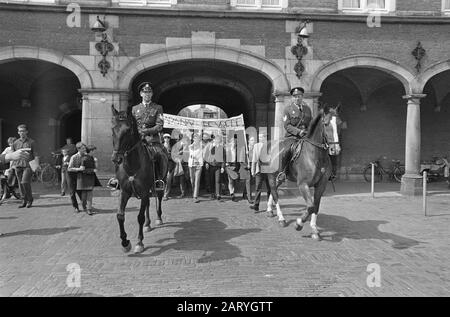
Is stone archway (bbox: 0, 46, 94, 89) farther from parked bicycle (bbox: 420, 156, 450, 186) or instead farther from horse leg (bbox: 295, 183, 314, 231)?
parked bicycle (bbox: 420, 156, 450, 186)

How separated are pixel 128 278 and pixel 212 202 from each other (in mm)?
→ 5906

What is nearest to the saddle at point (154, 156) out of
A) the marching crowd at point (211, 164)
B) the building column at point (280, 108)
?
the marching crowd at point (211, 164)

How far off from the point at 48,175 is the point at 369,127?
1366 centimetres

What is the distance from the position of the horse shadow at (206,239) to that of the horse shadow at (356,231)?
4.65 feet

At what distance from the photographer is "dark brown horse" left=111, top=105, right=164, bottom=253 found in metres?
5.15

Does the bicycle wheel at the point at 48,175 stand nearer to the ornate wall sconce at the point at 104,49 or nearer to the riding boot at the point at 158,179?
the ornate wall sconce at the point at 104,49

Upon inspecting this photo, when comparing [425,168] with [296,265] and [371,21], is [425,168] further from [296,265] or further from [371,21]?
[296,265]

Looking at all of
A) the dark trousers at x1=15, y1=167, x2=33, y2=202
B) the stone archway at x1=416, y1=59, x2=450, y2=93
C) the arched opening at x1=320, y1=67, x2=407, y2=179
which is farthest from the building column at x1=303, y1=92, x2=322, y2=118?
the dark trousers at x1=15, y1=167, x2=33, y2=202

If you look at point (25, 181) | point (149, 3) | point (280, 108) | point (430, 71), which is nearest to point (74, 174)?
point (25, 181)

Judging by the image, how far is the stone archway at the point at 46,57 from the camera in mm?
10812

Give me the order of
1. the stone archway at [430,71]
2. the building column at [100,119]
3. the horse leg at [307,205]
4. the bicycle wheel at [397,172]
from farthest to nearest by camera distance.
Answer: the bicycle wheel at [397,172] < the stone archway at [430,71] < the building column at [100,119] < the horse leg at [307,205]

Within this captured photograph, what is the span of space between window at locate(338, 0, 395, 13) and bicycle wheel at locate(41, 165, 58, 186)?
1212cm

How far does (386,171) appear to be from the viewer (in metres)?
16.2

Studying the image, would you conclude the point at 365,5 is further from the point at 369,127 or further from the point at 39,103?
the point at 39,103
